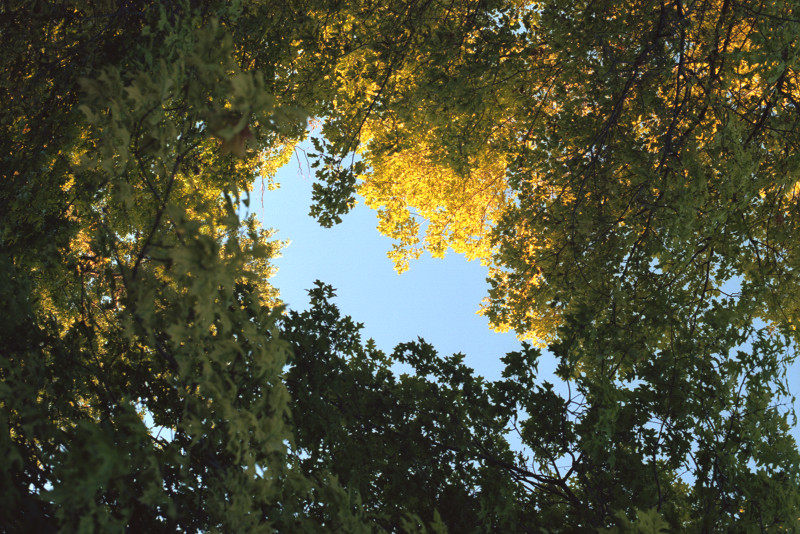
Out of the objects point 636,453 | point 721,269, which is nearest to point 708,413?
point 636,453

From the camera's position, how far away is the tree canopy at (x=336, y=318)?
280 centimetres

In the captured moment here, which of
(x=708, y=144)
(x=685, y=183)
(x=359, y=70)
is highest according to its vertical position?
(x=359, y=70)

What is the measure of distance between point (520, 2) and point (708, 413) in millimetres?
9215

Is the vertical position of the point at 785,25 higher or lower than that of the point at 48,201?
lower

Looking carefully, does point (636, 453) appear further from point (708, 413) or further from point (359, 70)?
point (359, 70)

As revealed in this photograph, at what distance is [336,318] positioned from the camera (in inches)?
220

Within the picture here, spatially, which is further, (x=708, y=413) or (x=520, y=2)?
(x=520, y=2)

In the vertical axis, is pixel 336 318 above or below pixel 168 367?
above

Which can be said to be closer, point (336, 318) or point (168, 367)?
point (168, 367)

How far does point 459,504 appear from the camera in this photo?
4.45m

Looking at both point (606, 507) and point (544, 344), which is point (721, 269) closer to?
point (606, 507)

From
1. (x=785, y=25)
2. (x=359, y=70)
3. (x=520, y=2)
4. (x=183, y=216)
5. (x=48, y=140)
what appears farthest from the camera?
(x=520, y=2)

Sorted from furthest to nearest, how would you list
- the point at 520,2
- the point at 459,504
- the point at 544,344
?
the point at 544,344 → the point at 520,2 → the point at 459,504

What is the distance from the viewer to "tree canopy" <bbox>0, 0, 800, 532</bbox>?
9.19 feet
